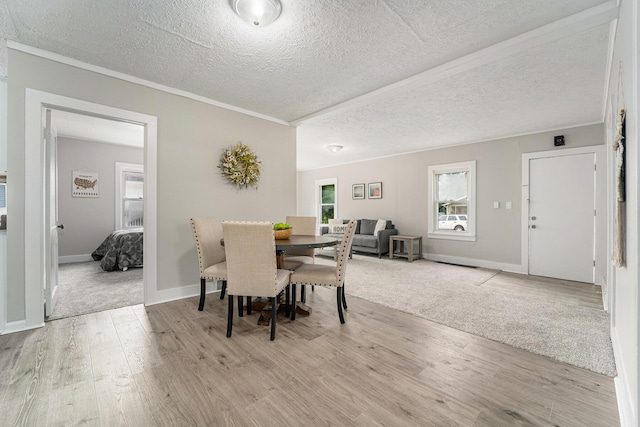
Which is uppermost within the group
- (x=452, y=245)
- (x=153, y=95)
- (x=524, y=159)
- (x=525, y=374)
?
(x=153, y=95)

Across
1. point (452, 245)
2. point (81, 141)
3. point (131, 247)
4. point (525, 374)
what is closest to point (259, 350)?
point (525, 374)

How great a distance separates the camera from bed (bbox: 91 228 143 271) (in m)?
4.65

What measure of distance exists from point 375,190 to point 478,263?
287 centimetres

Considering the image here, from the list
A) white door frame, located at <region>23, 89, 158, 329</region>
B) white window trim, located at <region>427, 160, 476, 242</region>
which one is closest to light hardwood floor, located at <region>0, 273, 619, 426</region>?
white door frame, located at <region>23, 89, 158, 329</region>

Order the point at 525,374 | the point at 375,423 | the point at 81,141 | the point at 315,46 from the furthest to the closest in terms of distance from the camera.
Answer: the point at 81,141
the point at 315,46
the point at 525,374
the point at 375,423

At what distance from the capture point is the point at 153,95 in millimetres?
3084

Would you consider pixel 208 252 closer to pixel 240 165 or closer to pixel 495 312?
pixel 240 165

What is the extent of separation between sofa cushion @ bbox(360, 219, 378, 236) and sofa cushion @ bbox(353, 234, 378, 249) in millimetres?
194

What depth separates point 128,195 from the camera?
20.1ft

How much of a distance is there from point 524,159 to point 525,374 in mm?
4182

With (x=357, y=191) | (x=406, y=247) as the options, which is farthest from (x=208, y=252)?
(x=357, y=191)

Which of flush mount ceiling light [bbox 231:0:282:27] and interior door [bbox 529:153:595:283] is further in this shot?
interior door [bbox 529:153:595:283]

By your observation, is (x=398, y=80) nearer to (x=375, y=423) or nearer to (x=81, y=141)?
(x=375, y=423)

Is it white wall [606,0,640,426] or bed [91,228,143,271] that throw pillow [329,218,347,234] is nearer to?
bed [91,228,143,271]
